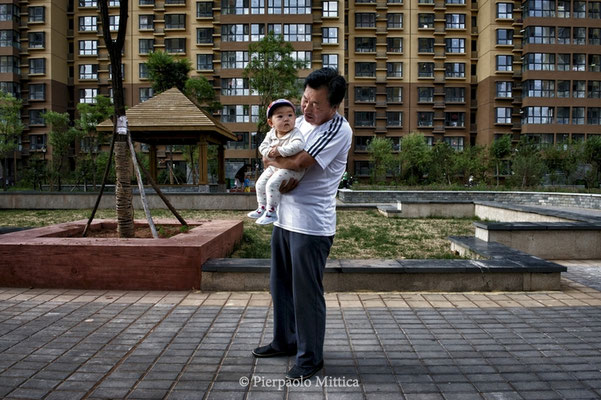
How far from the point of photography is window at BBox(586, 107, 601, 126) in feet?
158

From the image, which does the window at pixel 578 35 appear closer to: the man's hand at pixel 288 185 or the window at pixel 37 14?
the window at pixel 37 14

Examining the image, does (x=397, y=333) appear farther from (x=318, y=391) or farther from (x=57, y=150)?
(x=57, y=150)

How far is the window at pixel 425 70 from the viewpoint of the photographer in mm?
51969

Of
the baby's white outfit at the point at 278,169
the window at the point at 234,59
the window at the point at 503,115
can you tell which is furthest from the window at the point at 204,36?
the baby's white outfit at the point at 278,169

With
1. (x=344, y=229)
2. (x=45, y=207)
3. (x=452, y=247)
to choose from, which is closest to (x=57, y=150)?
(x=45, y=207)

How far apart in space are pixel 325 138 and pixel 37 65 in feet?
180

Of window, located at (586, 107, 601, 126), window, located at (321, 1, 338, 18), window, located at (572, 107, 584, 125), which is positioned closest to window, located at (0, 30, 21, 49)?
window, located at (321, 1, 338, 18)

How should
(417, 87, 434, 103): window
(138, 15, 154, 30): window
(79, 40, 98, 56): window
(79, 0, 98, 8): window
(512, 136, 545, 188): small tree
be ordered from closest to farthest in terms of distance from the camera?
(512, 136, 545, 188): small tree
(138, 15, 154, 30): window
(79, 0, 98, 8): window
(79, 40, 98, 56): window
(417, 87, 434, 103): window

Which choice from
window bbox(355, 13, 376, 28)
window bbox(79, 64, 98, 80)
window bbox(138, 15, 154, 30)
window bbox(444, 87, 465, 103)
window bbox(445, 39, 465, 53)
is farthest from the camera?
window bbox(444, 87, 465, 103)

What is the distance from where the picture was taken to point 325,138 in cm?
292

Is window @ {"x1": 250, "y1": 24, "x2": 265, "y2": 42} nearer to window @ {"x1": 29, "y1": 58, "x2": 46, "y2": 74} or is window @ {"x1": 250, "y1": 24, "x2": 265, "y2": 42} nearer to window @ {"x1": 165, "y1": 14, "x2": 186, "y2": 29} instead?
window @ {"x1": 165, "y1": 14, "x2": 186, "y2": 29}

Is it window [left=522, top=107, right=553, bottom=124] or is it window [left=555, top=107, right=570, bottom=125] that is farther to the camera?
window [left=522, top=107, right=553, bottom=124]

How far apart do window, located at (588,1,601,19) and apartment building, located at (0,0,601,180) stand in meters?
0.11

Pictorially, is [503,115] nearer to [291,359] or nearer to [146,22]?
[146,22]
